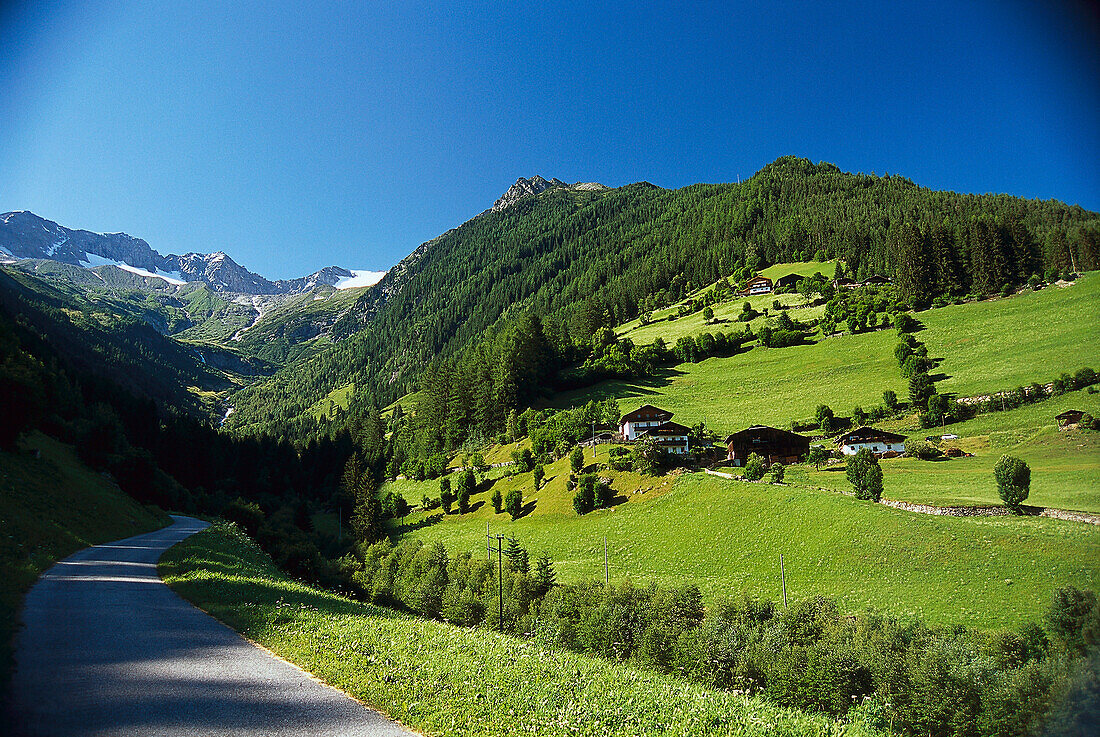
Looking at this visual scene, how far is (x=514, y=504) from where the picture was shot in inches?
2899

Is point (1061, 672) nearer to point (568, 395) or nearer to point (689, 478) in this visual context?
point (689, 478)

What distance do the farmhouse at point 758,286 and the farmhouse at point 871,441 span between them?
98.0m

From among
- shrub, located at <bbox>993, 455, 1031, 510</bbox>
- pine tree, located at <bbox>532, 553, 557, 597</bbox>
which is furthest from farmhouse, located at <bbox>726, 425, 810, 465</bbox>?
pine tree, located at <bbox>532, 553, 557, 597</bbox>

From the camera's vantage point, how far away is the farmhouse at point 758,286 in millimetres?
162750

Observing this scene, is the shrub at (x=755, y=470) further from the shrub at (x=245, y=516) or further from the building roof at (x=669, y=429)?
the shrub at (x=245, y=516)

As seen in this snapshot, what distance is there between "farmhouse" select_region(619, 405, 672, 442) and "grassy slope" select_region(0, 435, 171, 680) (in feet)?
223

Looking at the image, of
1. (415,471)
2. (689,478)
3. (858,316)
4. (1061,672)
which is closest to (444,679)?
(1061,672)

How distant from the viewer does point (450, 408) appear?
124 metres

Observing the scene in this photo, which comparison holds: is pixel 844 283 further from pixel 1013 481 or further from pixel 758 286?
pixel 1013 481

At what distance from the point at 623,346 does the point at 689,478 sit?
229ft

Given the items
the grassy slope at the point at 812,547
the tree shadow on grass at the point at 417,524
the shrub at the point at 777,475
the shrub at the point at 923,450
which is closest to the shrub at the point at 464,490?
the tree shadow on grass at the point at 417,524

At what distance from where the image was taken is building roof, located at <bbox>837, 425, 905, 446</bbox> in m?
70.5

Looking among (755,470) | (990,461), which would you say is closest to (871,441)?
(990,461)

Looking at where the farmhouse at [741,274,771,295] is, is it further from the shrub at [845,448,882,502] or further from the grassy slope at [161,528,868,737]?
the grassy slope at [161,528,868,737]
